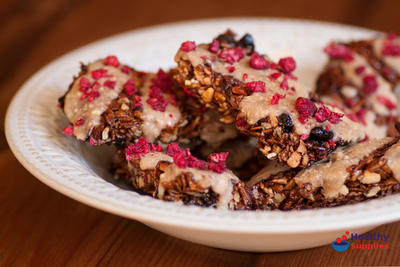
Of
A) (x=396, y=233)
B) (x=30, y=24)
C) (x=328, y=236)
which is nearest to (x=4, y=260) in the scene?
(x=328, y=236)

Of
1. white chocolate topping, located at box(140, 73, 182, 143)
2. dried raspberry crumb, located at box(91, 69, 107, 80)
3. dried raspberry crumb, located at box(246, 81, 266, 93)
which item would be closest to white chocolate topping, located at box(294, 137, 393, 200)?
dried raspberry crumb, located at box(246, 81, 266, 93)

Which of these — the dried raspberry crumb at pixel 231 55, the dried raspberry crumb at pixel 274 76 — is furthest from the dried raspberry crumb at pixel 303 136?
the dried raspberry crumb at pixel 231 55

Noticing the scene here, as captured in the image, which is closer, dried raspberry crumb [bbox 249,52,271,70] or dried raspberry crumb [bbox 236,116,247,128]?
dried raspberry crumb [bbox 236,116,247,128]

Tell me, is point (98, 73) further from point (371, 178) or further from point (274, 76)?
point (371, 178)

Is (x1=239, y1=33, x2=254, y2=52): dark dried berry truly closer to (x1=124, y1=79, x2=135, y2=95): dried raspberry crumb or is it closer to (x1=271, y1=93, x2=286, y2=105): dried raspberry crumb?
(x1=271, y1=93, x2=286, y2=105): dried raspberry crumb

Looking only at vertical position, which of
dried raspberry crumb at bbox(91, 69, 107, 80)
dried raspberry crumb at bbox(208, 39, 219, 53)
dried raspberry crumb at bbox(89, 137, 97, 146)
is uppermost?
dried raspberry crumb at bbox(208, 39, 219, 53)

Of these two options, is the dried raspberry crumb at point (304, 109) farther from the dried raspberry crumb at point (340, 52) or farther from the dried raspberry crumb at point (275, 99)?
the dried raspberry crumb at point (340, 52)
